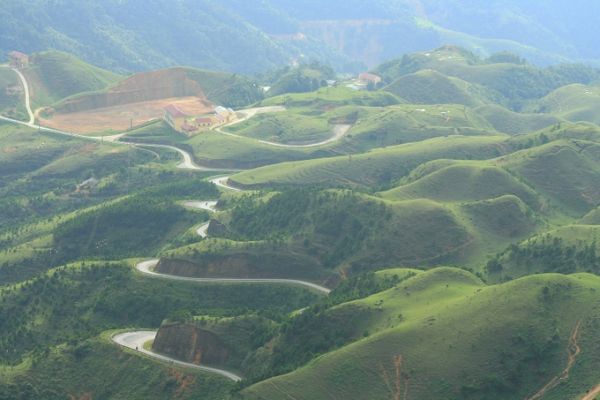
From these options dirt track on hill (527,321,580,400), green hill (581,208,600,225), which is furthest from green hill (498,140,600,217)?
dirt track on hill (527,321,580,400)

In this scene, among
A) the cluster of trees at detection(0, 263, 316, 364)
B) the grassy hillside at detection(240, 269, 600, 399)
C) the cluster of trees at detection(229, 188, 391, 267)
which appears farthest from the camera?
the cluster of trees at detection(229, 188, 391, 267)

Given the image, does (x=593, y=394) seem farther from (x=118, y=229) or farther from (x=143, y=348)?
(x=118, y=229)

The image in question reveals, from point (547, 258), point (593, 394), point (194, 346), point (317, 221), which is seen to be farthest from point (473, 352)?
point (317, 221)

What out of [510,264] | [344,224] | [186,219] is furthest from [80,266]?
[510,264]

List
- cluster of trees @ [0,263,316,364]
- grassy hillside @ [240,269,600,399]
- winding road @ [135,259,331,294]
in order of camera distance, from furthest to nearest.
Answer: winding road @ [135,259,331,294] → cluster of trees @ [0,263,316,364] → grassy hillside @ [240,269,600,399]

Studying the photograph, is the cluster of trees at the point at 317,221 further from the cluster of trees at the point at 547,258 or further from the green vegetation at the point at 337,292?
the cluster of trees at the point at 547,258

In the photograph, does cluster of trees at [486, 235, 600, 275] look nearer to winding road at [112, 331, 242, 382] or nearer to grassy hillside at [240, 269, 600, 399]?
grassy hillside at [240, 269, 600, 399]

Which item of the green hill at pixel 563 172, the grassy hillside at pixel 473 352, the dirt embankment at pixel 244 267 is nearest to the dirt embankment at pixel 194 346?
the grassy hillside at pixel 473 352
